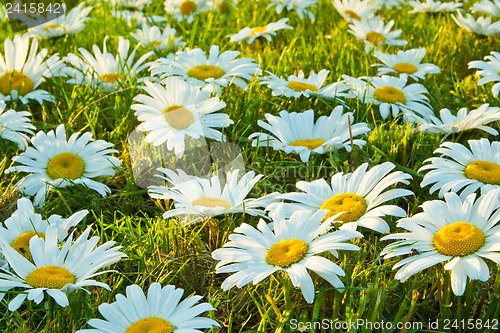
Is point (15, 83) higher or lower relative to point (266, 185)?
higher

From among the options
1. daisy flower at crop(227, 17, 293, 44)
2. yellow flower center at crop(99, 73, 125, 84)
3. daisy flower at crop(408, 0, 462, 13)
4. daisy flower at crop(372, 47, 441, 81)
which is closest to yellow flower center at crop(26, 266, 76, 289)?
yellow flower center at crop(99, 73, 125, 84)

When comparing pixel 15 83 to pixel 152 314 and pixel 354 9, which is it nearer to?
pixel 152 314

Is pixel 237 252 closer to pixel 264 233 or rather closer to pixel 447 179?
pixel 264 233

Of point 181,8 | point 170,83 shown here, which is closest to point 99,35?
point 181,8

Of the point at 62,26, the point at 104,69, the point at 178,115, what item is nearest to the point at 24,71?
the point at 104,69

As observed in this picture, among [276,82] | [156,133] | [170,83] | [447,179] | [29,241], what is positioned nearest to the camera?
[29,241]

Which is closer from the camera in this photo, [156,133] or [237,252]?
[237,252]
